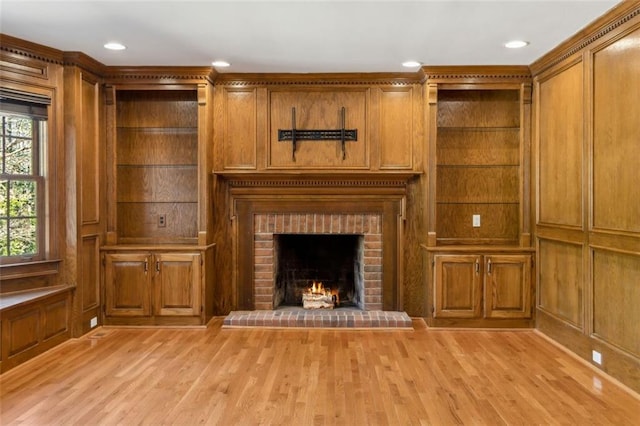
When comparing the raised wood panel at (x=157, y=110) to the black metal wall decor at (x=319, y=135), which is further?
the raised wood panel at (x=157, y=110)

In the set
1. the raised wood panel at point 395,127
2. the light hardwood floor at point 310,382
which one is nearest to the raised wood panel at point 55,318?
the light hardwood floor at point 310,382

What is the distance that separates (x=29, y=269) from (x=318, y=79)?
320 cm

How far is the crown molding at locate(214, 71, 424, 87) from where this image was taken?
4891 millimetres

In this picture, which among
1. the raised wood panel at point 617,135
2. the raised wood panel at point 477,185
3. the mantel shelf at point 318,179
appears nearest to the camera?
the raised wood panel at point 617,135

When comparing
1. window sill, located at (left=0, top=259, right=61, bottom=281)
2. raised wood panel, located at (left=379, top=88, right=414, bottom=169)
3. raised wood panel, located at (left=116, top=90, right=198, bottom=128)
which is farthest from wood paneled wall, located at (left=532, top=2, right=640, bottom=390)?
window sill, located at (left=0, top=259, right=61, bottom=281)

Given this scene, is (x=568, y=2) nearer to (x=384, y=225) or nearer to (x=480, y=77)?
(x=480, y=77)

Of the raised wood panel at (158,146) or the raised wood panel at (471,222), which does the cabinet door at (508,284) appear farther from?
the raised wood panel at (158,146)

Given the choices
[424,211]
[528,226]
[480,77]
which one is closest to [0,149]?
[424,211]

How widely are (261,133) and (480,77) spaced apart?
7.49ft

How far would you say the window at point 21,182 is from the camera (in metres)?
3.94

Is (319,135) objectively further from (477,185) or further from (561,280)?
(561,280)

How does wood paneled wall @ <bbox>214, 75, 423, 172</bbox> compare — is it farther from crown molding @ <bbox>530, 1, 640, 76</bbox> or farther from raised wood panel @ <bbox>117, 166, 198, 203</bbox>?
crown molding @ <bbox>530, 1, 640, 76</bbox>

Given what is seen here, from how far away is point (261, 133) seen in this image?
495 cm

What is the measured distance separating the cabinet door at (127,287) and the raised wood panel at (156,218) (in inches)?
18.3
